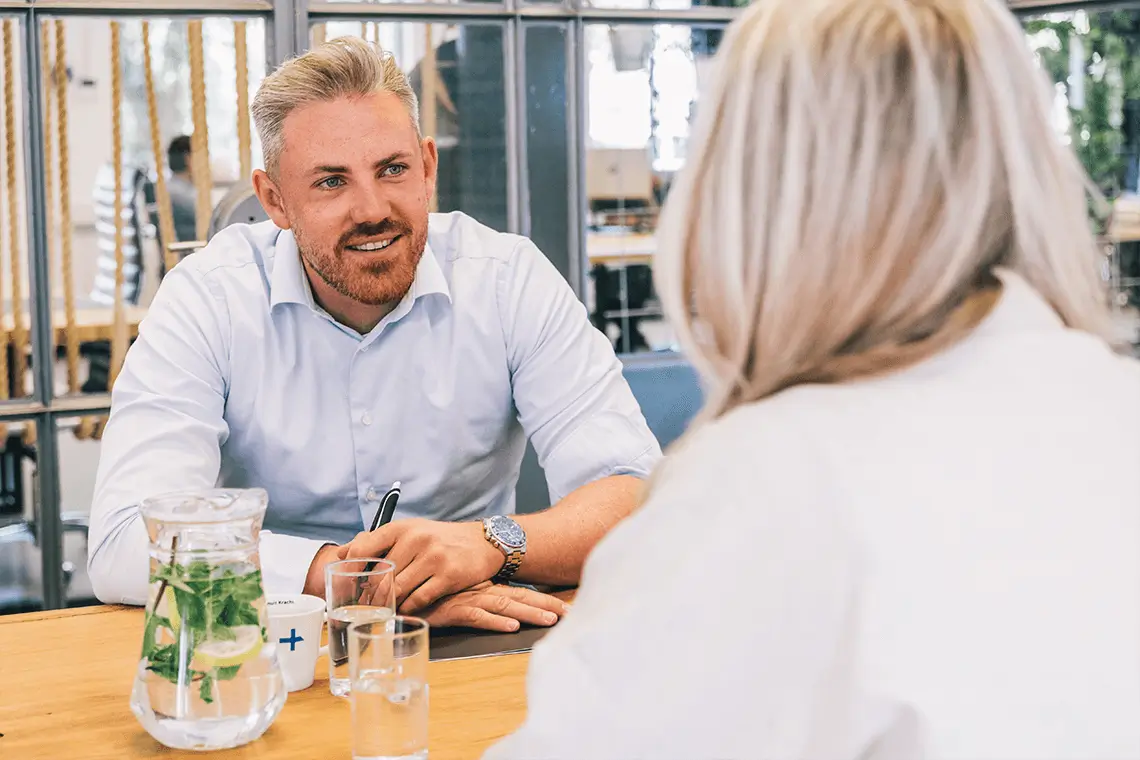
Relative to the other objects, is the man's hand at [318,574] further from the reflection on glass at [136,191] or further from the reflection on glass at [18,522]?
the reflection on glass at [18,522]

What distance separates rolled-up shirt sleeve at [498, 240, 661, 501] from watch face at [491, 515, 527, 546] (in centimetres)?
37

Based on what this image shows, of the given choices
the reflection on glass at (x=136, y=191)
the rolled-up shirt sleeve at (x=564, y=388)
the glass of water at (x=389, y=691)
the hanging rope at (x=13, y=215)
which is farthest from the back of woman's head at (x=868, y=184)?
the hanging rope at (x=13, y=215)

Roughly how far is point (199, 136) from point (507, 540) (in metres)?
2.19

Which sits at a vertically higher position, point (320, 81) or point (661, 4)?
point (661, 4)

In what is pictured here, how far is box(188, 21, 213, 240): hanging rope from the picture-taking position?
3383mm

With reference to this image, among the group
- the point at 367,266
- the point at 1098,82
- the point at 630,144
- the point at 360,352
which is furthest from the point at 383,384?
the point at 1098,82

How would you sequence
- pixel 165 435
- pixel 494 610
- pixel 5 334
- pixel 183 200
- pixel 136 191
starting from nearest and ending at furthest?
pixel 494 610
pixel 165 435
pixel 5 334
pixel 183 200
pixel 136 191

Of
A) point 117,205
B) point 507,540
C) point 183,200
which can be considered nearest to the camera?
point 507,540

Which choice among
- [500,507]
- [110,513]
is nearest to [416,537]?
[110,513]

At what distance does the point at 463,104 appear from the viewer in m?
3.52

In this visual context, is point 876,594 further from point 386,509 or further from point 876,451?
point 386,509

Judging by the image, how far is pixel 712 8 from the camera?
3.61 meters

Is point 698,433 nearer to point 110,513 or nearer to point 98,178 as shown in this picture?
point 110,513

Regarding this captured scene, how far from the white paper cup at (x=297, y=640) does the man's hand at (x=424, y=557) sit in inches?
9.2
